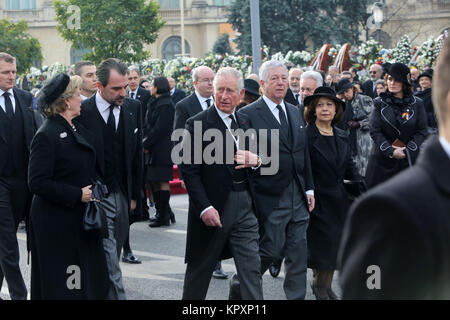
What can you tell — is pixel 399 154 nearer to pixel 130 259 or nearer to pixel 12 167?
pixel 130 259

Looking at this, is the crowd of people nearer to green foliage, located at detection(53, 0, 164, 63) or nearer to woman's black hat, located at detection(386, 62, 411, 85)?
woman's black hat, located at detection(386, 62, 411, 85)

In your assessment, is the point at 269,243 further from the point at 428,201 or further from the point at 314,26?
the point at 314,26

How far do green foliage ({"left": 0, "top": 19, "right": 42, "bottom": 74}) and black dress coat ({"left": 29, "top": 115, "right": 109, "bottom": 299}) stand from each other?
34.0 meters

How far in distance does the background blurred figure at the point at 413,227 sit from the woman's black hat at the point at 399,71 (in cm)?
595

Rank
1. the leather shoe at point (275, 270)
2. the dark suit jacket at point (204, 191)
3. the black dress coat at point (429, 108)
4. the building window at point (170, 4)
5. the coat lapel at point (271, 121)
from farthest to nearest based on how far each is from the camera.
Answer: the building window at point (170, 4), the black dress coat at point (429, 108), the leather shoe at point (275, 270), the coat lapel at point (271, 121), the dark suit jacket at point (204, 191)

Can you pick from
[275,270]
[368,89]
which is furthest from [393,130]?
[368,89]

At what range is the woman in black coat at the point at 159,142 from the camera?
10.8m

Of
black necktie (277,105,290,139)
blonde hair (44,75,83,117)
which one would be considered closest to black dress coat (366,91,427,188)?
black necktie (277,105,290,139)

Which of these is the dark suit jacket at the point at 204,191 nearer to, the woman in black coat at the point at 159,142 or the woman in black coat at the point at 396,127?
the woman in black coat at the point at 396,127

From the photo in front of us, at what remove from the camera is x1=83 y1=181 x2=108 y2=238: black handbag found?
5.00m

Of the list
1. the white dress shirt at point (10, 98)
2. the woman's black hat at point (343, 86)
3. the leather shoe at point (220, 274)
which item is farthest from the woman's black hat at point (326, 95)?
the woman's black hat at point (343, 86)

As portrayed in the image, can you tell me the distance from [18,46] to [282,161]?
35.0 meters

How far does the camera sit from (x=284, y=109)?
624 centimetres
